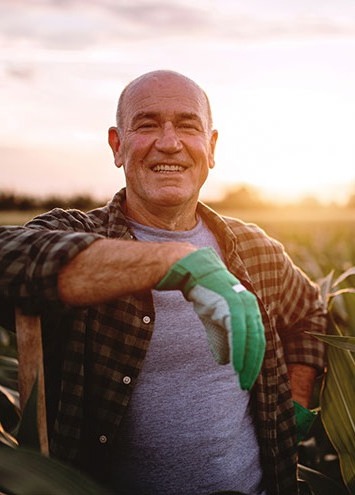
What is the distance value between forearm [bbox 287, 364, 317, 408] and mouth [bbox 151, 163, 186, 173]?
0.92 meters

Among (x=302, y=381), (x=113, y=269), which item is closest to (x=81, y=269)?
(x=113, y=269)

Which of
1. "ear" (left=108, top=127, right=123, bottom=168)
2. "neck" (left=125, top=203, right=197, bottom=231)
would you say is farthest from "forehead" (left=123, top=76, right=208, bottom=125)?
"neck" (left=125, top=203, right=197, bottom=231)

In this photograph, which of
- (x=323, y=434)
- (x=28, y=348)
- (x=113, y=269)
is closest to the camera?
(x=113, y=269)

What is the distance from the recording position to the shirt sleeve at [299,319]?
2.32 metres

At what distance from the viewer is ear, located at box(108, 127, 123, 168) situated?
2.23m

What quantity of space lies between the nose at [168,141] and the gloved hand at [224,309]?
32.2 inches

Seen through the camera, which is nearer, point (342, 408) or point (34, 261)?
point (34, 261)

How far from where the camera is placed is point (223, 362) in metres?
1.18

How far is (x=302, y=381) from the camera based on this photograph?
7.71 ft

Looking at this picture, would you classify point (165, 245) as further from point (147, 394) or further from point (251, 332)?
point (147, 394)

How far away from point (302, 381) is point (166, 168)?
1.00 m

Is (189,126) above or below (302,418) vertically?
above

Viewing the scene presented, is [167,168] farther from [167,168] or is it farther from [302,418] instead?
[302,418]

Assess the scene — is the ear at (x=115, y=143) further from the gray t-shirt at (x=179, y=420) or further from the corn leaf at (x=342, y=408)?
the corn leaf at (x=342, y=408)
